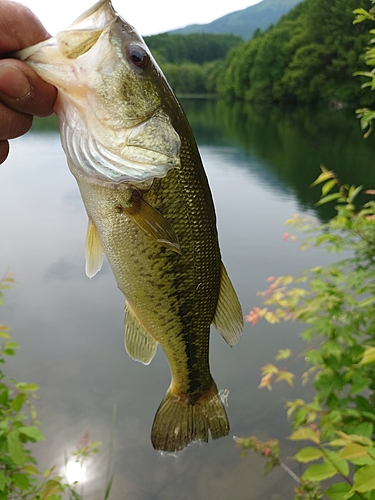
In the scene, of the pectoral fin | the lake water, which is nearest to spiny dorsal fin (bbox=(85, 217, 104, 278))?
the pectoral fin

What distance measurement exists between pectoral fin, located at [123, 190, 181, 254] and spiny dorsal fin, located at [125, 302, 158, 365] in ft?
1.35

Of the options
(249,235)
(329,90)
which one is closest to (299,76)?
(329,90)

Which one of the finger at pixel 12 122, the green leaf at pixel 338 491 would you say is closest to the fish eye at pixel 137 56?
the finger at pixel 12 122

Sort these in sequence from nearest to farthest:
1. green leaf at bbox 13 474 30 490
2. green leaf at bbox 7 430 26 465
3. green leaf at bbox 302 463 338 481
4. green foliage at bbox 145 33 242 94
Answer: green leaf at bbox 302 463 338 481
green leaf at bbox 7 430 26 465
green leaf at bbox 13 474 30 490
green foliage at bbox 145 33 242 94

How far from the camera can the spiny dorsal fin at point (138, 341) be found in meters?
1.56

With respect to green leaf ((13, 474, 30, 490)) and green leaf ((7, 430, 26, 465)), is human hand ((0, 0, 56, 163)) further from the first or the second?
green leaf ((13, 474, 30, 490))

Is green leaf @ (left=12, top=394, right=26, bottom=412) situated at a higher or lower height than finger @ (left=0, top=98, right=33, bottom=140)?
lower

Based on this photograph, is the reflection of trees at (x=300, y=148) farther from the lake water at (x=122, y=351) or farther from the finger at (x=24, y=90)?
the finger at (x=24, y=90)

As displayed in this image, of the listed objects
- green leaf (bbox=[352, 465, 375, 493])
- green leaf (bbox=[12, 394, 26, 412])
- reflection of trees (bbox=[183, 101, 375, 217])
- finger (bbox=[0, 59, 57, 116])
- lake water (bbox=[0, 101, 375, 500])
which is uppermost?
finger (bbox=[0, 59, 57, 116])

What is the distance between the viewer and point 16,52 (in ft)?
3.93

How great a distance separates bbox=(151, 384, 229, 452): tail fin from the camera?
1.62 metres

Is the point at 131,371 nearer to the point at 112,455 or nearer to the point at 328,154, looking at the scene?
the point at 112,455

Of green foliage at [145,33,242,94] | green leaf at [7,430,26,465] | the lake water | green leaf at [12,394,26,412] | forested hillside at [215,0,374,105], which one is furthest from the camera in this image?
green foliage at [145,33,242,94]

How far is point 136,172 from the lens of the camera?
4.22 feet
